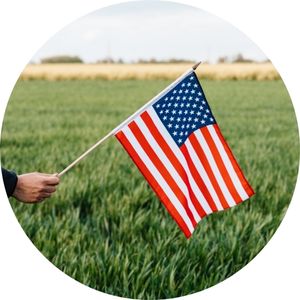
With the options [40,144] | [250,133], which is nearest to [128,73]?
[250,133]

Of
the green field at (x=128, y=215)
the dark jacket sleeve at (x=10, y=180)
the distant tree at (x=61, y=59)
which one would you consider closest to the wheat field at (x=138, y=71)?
the distant tree at (x=61, y=59)

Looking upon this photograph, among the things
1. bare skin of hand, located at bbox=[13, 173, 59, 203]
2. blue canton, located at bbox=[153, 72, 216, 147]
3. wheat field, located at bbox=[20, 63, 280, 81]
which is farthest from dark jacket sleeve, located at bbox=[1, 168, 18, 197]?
wheat field, located at bbox=[20, 63, 280, 81]

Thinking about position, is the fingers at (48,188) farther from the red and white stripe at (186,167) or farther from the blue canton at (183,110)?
the blue canton at (183,110)

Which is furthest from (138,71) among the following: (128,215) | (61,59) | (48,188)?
(48,188)

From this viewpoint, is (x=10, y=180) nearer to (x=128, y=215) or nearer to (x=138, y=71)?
(x=128, y=215)

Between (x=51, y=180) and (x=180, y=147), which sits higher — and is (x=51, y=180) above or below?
below

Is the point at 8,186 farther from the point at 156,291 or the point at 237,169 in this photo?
the point at 237,169

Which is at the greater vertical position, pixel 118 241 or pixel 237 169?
pixel 237 169
